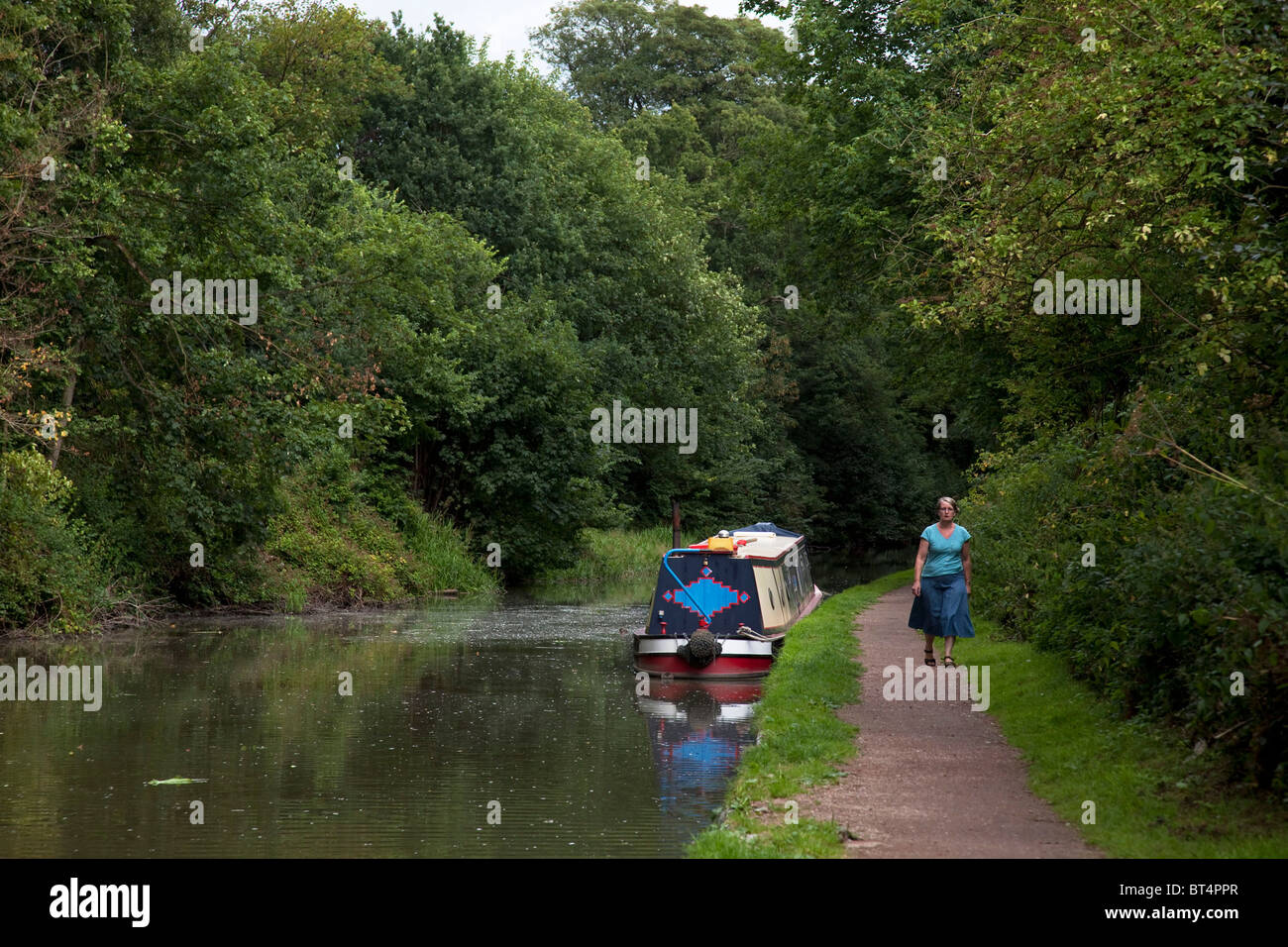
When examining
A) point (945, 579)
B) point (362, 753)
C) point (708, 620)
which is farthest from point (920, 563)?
point (362, 753)

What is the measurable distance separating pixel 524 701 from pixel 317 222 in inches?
733

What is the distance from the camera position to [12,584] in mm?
19766

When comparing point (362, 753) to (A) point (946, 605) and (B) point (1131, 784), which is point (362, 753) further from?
(B) point (1131, 784)

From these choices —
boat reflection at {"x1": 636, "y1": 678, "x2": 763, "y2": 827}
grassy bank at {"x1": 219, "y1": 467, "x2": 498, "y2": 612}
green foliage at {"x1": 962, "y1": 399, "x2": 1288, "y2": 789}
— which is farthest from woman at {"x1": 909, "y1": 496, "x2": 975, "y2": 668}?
grassy bank at {"x1": 219, "y1": 467, "x2": 498, "y2": 612}

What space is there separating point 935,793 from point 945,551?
5091 millimetres

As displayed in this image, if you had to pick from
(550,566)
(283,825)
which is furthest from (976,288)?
(550,566)

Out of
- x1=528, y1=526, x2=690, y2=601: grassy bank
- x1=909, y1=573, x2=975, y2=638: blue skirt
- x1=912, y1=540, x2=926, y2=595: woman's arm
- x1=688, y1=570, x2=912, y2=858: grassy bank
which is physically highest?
x1=912, y1=540, x2=926, y2=595: woman's arm

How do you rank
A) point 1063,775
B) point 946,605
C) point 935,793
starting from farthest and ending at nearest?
point 946,605 < point 1063,775 < point 935,793

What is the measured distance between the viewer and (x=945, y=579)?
13.9m

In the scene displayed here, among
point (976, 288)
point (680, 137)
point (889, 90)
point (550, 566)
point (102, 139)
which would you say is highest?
point (680, 137)

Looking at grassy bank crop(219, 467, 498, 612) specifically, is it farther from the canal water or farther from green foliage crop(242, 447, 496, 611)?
the canal water

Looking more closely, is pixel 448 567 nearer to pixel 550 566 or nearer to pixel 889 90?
pixel 550 566

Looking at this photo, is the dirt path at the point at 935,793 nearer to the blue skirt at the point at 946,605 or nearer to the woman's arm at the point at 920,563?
the blue skirt at the point at 946,605

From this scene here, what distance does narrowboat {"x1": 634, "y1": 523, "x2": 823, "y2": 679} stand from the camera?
1778 cm
